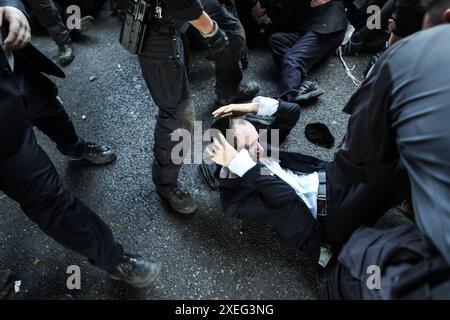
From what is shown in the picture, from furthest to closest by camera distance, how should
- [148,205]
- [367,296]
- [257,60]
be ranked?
[257,60] → [148,205] → [367,296]

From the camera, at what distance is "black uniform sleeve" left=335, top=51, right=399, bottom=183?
3.44 feet

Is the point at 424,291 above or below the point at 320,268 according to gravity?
above

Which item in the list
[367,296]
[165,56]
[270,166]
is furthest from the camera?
[270,166]

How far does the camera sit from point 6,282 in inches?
63.5

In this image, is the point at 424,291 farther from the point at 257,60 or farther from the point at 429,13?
the point at 257,60

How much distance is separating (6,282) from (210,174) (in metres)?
1.15

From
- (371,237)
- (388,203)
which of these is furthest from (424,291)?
(388,203)

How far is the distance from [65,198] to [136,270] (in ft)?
1.54

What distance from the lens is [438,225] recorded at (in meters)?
0.92

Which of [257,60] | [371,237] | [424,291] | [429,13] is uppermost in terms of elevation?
[429,13]

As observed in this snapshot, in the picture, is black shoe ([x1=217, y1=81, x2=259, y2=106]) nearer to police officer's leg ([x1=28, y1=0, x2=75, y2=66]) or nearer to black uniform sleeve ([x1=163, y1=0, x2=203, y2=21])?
black uniform sleeve ([x1=163, y1=0, x2=203, y2=21])

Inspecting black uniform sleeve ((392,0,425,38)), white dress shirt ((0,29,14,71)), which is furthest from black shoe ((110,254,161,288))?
black uniform sleeve ((392,0,425,38))

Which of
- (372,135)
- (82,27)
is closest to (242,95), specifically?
(372,135)

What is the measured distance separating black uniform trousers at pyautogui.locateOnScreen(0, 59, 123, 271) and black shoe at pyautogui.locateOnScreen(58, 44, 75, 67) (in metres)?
1.35
